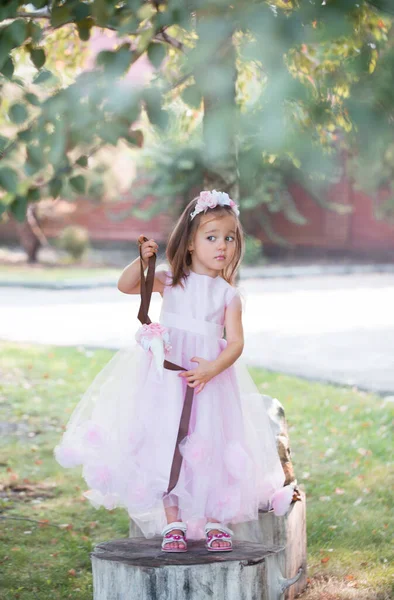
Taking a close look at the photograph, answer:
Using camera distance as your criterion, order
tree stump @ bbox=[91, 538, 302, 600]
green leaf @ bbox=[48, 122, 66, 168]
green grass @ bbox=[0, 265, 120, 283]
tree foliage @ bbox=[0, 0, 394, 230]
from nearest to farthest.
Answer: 1. tree foliage @ bbox=[0, 0, 394, 230]
2. green leaf @ bbox=[48, 122, 66, 168]
3. tree stump @ bbox=[91, 538, 302, 600]
4. green grass @ bbox=[0, 265, 120, 283]

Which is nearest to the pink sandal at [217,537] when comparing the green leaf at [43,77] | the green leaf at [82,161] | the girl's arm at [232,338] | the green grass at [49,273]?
the girl's arm at [232,338]

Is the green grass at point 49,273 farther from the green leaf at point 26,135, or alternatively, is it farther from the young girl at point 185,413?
the young girl at point 185,413

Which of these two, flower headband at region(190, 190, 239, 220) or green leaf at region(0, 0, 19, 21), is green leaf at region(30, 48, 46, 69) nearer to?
green leaf at region(0, 0, 19, 21)

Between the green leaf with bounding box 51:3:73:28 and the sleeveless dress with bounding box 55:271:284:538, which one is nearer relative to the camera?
the sleeveless dress with bounding box 55:271:284:538

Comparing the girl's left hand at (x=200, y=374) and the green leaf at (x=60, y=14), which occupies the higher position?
the green leaf at (x=60, y=14)

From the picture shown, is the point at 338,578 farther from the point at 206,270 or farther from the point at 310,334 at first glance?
the point at 310,334

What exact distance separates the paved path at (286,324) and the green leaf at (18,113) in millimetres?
3212

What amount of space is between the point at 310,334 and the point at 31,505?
6037 mm

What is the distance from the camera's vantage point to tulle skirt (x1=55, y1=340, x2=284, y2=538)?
108 inches

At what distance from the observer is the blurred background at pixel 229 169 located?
1.54 m

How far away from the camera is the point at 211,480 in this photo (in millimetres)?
2754

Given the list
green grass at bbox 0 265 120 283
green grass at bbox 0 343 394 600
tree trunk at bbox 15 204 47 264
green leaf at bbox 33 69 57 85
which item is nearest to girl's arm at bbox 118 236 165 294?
green leaf at bbox 33 69 57 85

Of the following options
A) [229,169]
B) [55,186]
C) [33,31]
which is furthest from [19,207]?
[229,169]

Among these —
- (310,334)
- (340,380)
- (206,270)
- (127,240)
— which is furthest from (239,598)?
(127,240)
